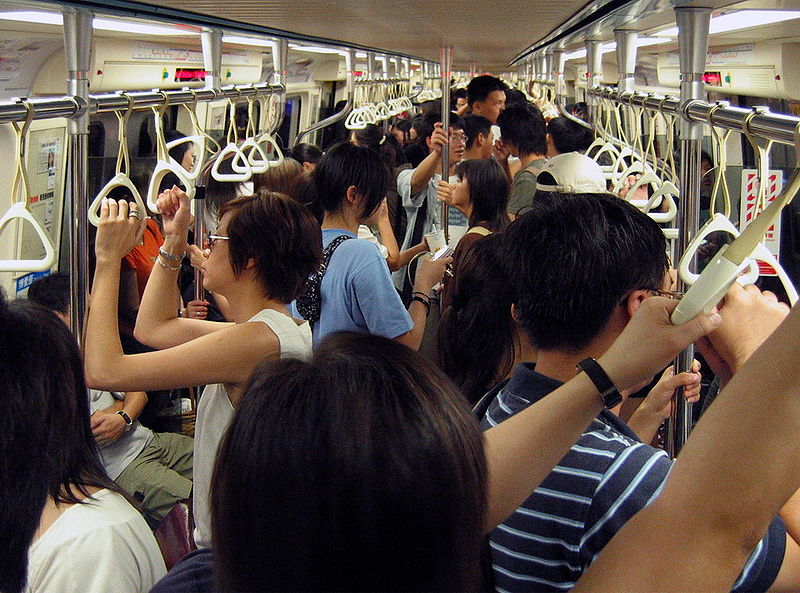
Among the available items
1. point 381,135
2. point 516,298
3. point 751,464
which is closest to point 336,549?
point 751,464

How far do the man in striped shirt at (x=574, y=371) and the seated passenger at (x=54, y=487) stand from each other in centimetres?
69

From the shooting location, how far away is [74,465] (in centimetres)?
163

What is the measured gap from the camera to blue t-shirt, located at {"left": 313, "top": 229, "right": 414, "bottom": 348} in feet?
10.1

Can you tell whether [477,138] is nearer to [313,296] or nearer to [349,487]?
[313,296]

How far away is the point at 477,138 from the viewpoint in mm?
6375

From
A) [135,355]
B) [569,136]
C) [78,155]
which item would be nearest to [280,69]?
[569,136]

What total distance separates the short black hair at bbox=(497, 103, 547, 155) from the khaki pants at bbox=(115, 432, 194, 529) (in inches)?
114

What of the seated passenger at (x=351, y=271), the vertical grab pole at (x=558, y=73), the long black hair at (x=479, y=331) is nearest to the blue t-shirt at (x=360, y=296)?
the seated passenger at (x=351, y=271)

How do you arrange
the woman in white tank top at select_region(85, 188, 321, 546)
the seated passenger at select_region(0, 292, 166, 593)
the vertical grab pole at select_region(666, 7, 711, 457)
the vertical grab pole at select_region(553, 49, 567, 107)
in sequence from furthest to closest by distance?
1. the vertical grab pole at select_region(553, 49, 567, 107)
2. the woman in white tank top at select_region(85, 188, 321, 546)
3. the vertical grab pole at select_region(666, 7, 711, 457)
4. the seated passenger at select_region(0, 292, 166, 593)

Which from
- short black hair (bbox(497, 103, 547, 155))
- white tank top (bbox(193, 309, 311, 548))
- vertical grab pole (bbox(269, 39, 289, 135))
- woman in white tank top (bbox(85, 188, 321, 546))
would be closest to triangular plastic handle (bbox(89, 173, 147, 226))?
woman in white tank top (bbox(85, 188, 321, 546))

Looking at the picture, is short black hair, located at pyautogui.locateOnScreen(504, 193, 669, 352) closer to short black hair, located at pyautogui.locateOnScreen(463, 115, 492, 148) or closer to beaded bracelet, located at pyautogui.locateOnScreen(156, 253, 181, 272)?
beaded bracelet, located at pyautogui.locateOnScreen(156, 253, 181, 272)

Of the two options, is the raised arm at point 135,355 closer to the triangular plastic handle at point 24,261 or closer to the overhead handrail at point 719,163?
the triangular plastic handle at point 24,261

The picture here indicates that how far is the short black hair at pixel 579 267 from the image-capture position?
1.60 metres

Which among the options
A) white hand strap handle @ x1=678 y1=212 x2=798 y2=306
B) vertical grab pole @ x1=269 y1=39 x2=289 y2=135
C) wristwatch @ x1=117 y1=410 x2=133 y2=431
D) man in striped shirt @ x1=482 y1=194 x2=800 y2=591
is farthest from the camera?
vertical grab pole @ x1=269 y1=39 x2=289 y2=135
